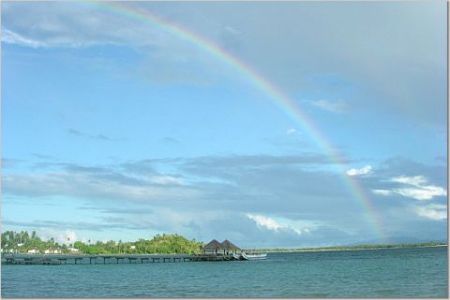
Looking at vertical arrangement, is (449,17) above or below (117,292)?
above

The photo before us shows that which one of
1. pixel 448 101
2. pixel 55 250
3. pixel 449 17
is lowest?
pixel 55 250

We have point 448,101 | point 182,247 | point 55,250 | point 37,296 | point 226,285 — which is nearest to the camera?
point 448,101

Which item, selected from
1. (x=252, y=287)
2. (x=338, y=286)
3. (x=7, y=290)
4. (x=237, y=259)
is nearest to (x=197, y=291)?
(x=252, y=287)

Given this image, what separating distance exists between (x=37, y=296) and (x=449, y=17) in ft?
91.7

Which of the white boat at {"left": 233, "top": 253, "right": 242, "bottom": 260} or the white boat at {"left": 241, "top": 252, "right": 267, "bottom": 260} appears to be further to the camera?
the white boat at {"left": 241, "top": 252, "right": 267, "bottom": 260}

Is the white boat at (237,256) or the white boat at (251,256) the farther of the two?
the white boat at (251,256)

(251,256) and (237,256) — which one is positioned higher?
(237,256)

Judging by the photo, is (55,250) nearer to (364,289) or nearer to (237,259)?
(237,259)

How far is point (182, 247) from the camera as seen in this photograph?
114 m

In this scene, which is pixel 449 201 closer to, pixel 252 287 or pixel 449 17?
pixel 449 17

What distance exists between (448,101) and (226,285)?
2833cm

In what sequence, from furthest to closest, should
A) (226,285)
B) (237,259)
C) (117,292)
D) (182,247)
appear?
(182,247) < (237,259) < (226,285) < (117,292)

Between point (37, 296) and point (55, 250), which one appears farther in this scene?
point (55, 250)

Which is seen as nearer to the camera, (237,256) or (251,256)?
(237,256)
